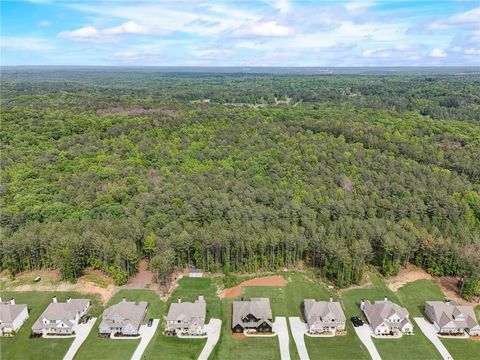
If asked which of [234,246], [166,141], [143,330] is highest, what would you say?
[166,141]

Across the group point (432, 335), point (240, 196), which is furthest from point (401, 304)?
point (240, 196)

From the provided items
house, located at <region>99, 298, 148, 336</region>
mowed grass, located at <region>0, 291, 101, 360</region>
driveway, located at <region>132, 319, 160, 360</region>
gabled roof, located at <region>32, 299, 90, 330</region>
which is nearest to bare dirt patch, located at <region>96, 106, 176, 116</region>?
mowed grass, located at <region>0, 291, 101, 360</region>

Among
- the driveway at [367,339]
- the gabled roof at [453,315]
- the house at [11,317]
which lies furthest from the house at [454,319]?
the house at [11,317]

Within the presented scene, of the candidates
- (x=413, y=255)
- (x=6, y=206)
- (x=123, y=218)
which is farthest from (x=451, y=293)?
(x=6, y=206)

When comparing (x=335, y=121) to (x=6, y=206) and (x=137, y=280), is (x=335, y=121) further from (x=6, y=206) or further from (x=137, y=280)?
(x=6, y=206)

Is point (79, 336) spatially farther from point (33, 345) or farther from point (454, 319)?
point (454, 319)

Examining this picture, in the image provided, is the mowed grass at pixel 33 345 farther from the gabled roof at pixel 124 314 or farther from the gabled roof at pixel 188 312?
the gabled roof at pixel 188 312
